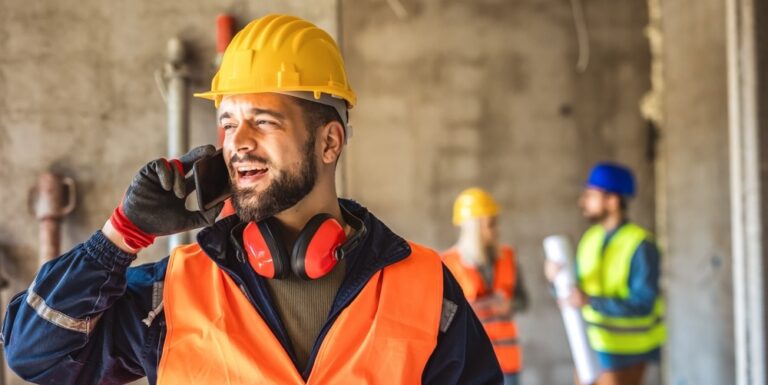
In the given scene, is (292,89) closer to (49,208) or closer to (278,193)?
(278,193)

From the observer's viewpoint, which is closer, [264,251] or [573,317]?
[264,251]

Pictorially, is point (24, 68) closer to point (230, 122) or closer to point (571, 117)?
point (230, 122)

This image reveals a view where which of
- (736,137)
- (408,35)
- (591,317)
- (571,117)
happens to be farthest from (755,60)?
(408,35)

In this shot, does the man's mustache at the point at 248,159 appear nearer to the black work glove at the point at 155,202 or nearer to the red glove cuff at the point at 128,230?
the black work glove at the point at 155,202

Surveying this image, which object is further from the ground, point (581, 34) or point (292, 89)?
point (581, 34)

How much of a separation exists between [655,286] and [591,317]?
0.50 meters

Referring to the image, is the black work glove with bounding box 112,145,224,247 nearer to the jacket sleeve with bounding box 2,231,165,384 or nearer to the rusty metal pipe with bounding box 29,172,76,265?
the jacket sleeve with bounding box 2,231,165,384

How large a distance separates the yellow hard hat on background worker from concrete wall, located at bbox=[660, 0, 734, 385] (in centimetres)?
544

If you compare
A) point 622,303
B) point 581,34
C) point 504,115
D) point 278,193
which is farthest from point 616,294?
point 278,193

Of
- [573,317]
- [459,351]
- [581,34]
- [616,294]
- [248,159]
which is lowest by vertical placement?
[573,317]

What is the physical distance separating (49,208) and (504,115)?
583 cm

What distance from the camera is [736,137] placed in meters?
5.73

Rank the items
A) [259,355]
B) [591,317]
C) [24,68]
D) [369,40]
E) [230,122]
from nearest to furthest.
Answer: [259,355] → [230,122] → [24,68] → [591,317] → [369,40]

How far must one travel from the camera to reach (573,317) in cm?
597
